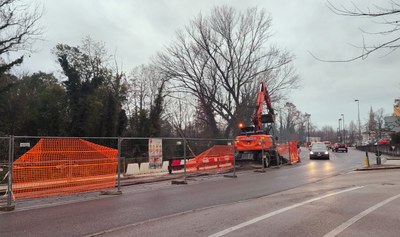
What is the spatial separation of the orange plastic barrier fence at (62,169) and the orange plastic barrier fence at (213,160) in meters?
6.34

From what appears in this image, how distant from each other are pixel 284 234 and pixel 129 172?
13.6 m

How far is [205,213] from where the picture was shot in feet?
32.4

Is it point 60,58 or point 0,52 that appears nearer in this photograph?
point 0,52

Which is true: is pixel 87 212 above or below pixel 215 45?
below

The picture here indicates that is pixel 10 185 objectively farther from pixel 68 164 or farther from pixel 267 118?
pixel 267 118

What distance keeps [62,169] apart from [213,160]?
1020cm

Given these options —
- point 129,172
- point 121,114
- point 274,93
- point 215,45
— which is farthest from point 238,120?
point 129,172

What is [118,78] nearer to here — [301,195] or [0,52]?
[0,52]

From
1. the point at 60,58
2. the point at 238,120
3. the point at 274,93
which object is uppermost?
the point at 60,58

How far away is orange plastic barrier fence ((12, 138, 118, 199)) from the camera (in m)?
12.1

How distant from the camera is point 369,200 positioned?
11.8m

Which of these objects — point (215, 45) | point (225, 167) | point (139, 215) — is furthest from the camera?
point (215, 45)

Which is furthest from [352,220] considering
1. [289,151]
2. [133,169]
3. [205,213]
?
[289,151]

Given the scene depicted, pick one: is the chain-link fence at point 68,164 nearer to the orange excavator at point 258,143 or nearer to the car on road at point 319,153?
the orange excavator at point 258,143
